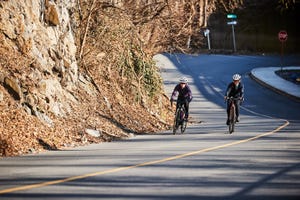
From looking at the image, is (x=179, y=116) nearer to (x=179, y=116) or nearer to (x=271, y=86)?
(x=179, y=116)

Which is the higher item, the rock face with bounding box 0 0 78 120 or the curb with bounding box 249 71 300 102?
the rock face with bounding box 0 0 78 120

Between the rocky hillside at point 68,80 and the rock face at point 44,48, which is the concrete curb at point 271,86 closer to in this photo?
the rocky hillside at point 68,80

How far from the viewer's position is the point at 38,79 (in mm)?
17734

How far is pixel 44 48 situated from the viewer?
1923 centimetres

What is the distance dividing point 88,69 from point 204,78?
29319 mm

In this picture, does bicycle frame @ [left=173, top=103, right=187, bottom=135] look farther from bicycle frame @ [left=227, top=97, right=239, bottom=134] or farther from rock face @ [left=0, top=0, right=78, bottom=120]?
rock face @ [left=0, top=0, right=78, bottom=120]

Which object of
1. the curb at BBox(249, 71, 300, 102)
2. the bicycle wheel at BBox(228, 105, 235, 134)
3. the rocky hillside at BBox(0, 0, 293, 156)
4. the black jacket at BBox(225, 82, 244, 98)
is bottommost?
the curb at BBox(249, 71, 300, 102)

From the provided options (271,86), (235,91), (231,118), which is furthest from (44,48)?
(271,86)

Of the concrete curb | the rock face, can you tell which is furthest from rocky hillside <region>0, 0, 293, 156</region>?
the concrete curb

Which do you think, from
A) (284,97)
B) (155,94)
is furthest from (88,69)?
(284,97)

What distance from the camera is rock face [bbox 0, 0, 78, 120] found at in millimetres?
17406

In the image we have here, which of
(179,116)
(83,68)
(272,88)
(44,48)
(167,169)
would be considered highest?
(44,48)

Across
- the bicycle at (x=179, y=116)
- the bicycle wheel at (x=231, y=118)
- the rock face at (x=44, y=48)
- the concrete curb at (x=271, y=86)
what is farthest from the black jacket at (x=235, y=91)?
the concrete curb at (x=271, y=86)

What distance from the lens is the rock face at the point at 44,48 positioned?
17.4 meters
